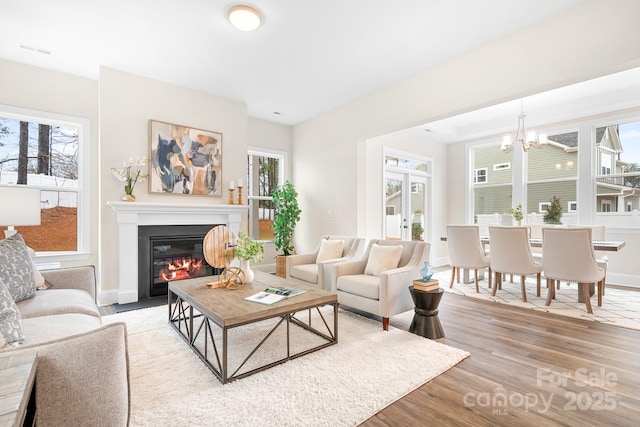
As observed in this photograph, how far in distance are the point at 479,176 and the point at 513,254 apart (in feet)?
10.2

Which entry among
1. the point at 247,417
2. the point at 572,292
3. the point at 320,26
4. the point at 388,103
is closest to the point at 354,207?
the point at 388,103

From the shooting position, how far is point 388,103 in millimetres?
4375

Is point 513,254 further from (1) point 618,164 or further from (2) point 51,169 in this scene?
(2) point 51,169

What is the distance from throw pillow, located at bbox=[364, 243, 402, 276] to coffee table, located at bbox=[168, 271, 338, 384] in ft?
2.69

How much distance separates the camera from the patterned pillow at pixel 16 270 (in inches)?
80.9

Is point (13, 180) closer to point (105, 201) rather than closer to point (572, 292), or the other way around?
point (105, 201)

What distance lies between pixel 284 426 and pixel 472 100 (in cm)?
356

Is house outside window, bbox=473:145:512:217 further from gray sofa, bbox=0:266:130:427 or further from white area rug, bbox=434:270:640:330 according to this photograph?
gray sofa, bbox=0:266:130:427

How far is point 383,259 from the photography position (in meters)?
3.33

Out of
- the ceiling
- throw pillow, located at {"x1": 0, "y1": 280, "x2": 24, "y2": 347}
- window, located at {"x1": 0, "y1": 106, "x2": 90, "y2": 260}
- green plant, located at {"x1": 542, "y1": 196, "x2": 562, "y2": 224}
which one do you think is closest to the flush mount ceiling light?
the ceiling

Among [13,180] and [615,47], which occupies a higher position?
[615,47]

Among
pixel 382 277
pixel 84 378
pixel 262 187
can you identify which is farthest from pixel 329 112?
pixel 84 378

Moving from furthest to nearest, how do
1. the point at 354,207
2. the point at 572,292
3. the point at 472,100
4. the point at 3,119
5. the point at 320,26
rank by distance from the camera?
the point at 354,207 < the point at 572,292 < the point at 3,119 < the point at 472,100 < the point at 320,26

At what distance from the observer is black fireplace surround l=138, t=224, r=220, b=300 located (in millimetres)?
4098
